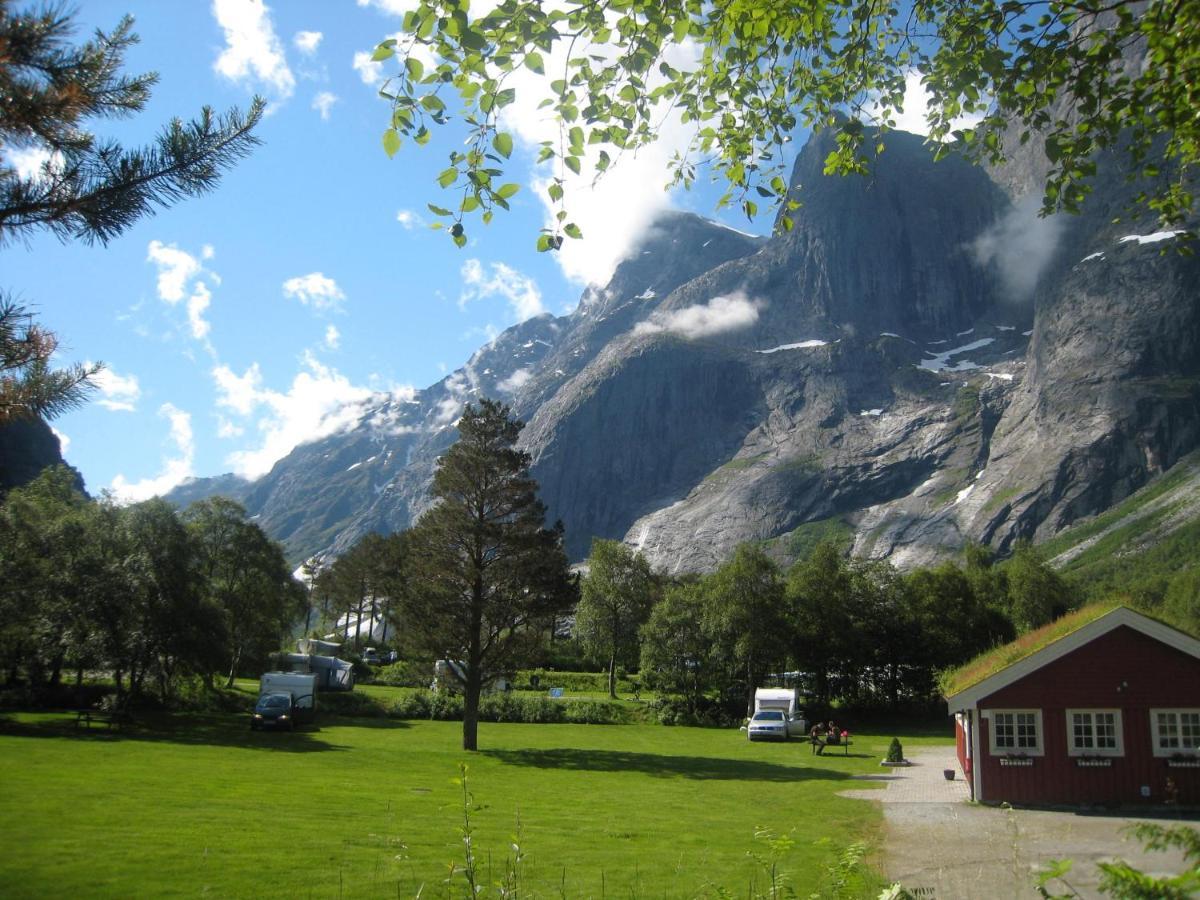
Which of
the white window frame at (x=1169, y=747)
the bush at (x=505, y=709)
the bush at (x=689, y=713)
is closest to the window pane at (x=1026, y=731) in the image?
the white window frame at (x=1169, y=747)

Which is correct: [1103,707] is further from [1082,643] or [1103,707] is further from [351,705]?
[351,705]

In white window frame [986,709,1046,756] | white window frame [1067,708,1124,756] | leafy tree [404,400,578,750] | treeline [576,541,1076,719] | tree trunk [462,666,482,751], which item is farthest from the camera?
treeline [576,541,1076,719]

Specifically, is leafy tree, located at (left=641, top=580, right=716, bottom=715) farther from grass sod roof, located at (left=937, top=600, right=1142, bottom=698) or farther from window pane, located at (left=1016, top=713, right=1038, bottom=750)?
window pane, located at (left=1016, top=713, right=1038, bottom=750)

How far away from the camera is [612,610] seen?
60.2 meters

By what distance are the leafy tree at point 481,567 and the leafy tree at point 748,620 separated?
1836 cm

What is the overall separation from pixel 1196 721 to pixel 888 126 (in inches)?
703

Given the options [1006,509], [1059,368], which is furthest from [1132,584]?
[1059,368]

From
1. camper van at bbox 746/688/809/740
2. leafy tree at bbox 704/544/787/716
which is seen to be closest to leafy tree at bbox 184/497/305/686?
leafy tree at bbox 704/544/787/716

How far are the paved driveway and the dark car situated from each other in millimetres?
22475

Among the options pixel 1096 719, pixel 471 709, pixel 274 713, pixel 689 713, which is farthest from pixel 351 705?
pixel 1096 719

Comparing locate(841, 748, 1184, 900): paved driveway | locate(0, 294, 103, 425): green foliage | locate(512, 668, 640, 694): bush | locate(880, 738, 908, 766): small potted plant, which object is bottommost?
locate(512, 668, 640, 694): bush

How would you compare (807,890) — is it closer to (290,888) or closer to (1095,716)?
(290,888)

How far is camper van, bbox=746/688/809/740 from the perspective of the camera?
3800 cm

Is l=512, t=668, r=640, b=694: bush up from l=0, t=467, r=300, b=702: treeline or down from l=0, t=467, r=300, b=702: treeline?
down
